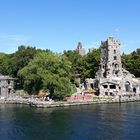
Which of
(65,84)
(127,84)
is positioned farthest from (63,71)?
(127,84)

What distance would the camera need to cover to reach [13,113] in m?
88.7

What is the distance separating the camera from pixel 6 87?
126m

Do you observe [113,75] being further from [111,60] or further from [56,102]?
[56,102]

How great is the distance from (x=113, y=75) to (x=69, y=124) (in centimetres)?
6648

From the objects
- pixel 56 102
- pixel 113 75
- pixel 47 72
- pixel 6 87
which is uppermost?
pixel 113 75

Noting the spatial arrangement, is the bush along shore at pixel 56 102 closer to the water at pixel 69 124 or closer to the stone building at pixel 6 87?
the water at pixel 69 124

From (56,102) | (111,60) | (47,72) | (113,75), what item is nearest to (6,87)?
(47,72)


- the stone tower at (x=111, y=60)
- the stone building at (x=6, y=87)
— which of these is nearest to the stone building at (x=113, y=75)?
the stone tower at (x=111, y=60)

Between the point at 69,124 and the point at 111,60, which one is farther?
the point at 111,60

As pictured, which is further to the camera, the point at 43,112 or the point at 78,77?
the point at 78,77

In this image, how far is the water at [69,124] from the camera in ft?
206

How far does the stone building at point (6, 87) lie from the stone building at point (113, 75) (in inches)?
1225

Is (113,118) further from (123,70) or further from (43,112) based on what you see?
(123,70)

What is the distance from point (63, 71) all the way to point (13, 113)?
28764mm
